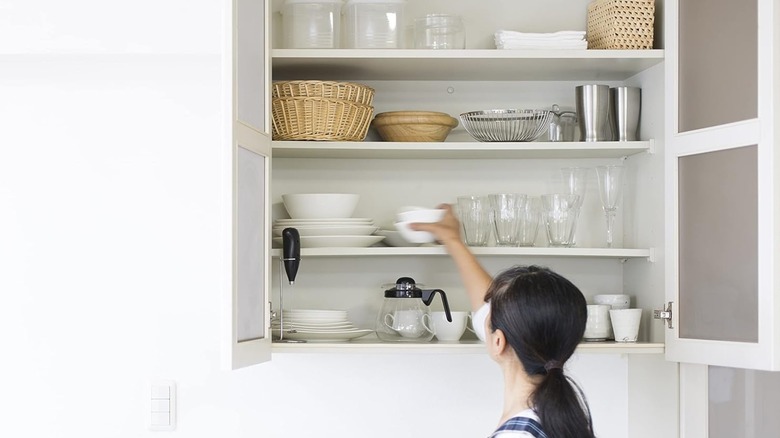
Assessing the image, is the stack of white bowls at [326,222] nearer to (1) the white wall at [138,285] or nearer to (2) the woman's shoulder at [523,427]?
(1) the white wall at [138,285]

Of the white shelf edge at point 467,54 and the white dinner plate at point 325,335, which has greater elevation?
the white shelf edge at point 467,54

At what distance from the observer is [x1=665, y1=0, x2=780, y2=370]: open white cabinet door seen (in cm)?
200

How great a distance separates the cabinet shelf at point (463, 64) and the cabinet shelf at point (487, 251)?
46cm

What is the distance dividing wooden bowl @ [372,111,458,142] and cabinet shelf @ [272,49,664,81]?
0.12 m

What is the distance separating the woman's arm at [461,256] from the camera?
7.22ft

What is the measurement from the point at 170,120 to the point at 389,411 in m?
0.97

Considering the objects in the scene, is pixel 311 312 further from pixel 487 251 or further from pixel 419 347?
pixel 487 251

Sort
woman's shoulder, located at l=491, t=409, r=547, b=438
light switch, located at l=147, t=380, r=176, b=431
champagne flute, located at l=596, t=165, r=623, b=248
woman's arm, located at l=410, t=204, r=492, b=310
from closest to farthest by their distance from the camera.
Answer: woman's shoulder, located at l=491, t=409, r=547, b=438 → woman's arm, located at l=410, t=204, r=492, b=310 → champagne flute, located at l=596, t=165, r=623, b=248 → light switch, located at l=147, t=380, r=176, b=431

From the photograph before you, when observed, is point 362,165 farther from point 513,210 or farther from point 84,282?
point 84,282

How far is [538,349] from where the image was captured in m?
1.67

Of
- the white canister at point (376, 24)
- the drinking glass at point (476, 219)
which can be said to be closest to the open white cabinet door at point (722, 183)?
the drinking glass at point (476, 219)

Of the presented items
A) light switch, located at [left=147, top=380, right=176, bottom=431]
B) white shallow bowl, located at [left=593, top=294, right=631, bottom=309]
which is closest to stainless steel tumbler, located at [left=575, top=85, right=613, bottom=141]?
white shallow bowl, located at [left=593, top=294, right=631, bottom=309]

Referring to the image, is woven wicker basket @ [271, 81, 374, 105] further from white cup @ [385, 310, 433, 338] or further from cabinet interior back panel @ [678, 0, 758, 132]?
cabinet interior back panel @ [678, 0, 758, 132]

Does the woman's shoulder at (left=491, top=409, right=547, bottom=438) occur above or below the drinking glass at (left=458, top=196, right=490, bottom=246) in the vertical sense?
below
